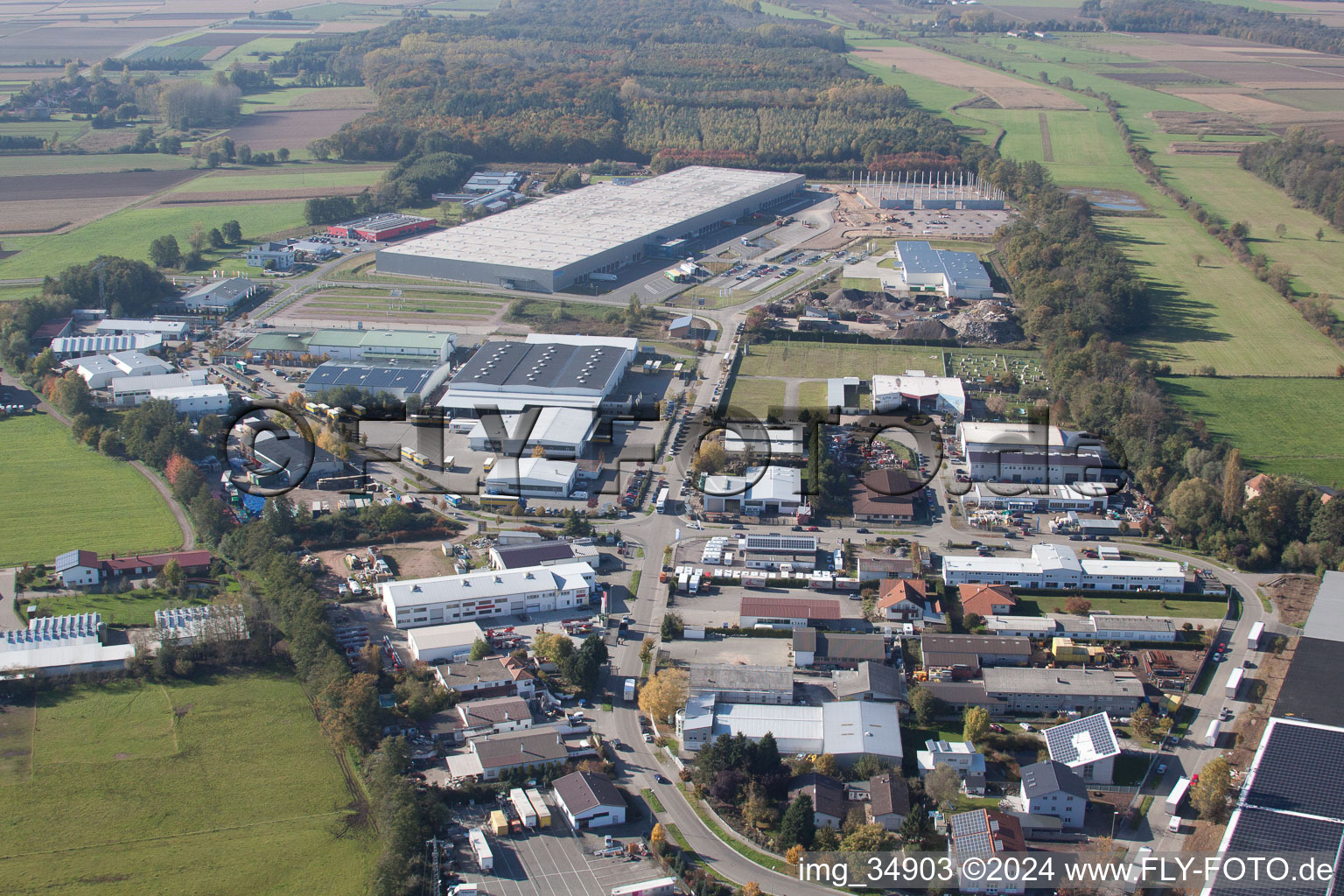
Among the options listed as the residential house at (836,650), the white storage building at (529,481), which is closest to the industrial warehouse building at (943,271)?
the white storage building at (529,481)

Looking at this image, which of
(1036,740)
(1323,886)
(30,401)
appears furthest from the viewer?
(30,401)

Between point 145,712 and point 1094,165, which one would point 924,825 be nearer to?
point 145,712

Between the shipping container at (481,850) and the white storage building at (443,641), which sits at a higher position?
the white storage building at (443,641)

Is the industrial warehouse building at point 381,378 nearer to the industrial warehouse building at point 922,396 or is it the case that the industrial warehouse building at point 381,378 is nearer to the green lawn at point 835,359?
the green lawn at point 835,359

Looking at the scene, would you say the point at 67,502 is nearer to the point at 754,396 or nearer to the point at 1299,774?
the point at 754,396

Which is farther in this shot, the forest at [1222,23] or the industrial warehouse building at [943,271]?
the forest at [1222,23]

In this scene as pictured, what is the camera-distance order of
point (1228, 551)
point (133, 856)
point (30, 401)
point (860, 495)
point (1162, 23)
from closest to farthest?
point (133, 856) < point (1228, 551) < point (860, 495) < point (30, 401) < point (1162, 23)

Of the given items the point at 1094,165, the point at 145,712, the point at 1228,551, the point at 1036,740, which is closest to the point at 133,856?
the point at 145,712
